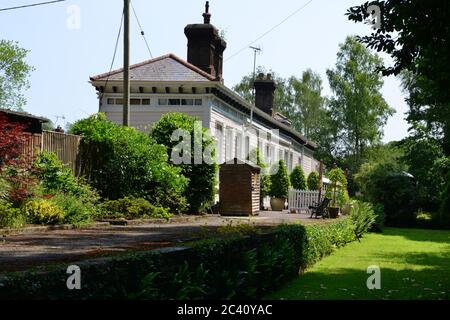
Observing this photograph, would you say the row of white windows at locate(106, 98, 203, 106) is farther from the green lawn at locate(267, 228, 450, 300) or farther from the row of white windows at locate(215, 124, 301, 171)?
the green lawn at locate(267, 228, 450, 300)

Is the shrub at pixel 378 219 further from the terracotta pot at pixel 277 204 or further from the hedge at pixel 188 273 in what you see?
the hedge at pixel 188 273

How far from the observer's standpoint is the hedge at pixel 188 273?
15.2 ft

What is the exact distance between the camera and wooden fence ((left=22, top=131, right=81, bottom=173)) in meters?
14.3

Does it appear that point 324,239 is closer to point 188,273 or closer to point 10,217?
point 10,217

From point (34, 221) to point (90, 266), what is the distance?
8.05 meters

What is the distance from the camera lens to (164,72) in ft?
86.3

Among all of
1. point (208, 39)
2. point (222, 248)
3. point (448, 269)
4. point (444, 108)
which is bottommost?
point (448, 269)

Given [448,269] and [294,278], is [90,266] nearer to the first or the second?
[294,278]

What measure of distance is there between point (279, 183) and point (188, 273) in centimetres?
2683

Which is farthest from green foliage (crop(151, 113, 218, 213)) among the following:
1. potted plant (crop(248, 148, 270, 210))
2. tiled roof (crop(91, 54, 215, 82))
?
potted plant (crop(248, 148, 270, 210))

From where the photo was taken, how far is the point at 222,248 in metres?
7.86

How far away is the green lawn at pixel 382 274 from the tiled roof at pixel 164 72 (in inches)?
393
